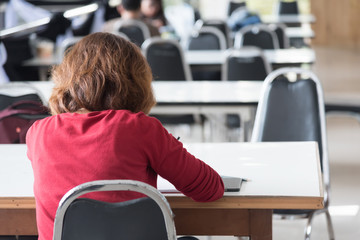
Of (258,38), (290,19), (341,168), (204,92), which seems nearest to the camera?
(204,92)

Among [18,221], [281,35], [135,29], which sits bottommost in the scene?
[281,35]

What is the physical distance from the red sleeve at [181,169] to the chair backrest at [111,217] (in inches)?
6.3

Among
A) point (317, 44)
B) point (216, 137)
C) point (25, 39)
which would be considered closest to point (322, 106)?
point (216, 137)

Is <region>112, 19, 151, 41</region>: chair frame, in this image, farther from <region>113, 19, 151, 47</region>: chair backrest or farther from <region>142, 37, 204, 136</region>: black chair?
<region>142, 37, 204, 136</region>: black chair

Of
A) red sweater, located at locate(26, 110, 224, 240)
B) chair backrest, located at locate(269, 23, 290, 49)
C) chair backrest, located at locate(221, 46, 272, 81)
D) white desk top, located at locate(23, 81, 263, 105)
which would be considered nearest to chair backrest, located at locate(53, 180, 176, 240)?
red sweater, located at locate(26, 110, 224, 240)

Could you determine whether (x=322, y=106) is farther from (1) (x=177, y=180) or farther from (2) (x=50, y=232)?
(2) (x=50, y=232)

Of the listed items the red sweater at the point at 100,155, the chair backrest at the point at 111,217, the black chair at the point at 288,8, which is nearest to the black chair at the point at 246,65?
the red sweater at the point at 100,155

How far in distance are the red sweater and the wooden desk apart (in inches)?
6.9

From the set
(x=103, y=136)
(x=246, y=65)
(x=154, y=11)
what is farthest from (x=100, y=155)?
(x=154, y=11)

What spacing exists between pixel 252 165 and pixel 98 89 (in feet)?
2.13

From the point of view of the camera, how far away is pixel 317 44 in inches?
432

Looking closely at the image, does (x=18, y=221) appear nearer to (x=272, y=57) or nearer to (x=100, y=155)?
(x=100, y=155)

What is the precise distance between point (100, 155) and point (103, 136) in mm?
46

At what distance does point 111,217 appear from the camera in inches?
60.6
